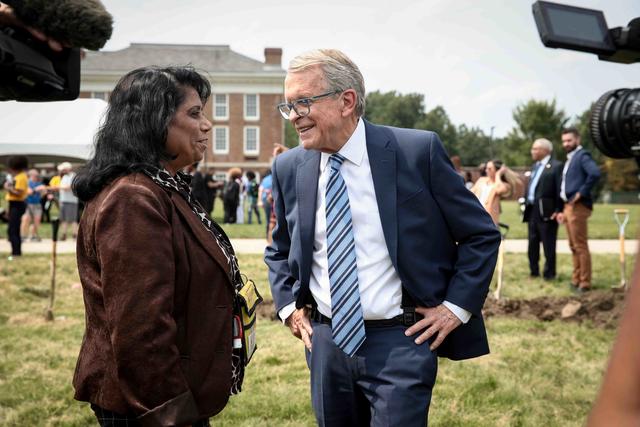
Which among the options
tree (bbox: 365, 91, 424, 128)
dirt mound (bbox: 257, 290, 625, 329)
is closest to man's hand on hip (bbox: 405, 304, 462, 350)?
dirt mound (bbox: 257, 290, 625, 329)

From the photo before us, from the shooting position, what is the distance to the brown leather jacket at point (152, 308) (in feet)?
7.09

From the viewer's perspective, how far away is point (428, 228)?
2.82 meters

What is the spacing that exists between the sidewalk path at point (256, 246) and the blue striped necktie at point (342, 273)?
11.1 metres

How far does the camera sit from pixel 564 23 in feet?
9.90

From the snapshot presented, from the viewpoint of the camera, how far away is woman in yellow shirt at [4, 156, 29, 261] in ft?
42.8

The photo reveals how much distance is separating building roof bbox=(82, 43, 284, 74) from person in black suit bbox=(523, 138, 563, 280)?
5563 cm

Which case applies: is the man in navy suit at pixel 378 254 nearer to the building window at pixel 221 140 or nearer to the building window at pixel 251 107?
the building window at pixel 251 107

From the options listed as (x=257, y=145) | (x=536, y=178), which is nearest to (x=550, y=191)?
(x=536, y=178)

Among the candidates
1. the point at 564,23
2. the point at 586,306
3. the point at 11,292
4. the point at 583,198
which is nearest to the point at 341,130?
the point at 564,23

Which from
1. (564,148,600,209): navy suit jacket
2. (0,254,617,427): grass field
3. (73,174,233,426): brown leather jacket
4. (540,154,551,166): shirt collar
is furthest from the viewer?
(540,154,551,166): shirt collar

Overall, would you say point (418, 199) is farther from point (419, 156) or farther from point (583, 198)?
point (583, 198)

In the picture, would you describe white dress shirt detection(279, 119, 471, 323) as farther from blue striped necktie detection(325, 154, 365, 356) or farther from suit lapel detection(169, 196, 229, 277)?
suit lapel detection(169, 196, 229, 277)

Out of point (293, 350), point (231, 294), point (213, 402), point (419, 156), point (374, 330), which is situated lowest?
point (293, 350)

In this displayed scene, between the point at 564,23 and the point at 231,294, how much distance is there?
76.4 inches
